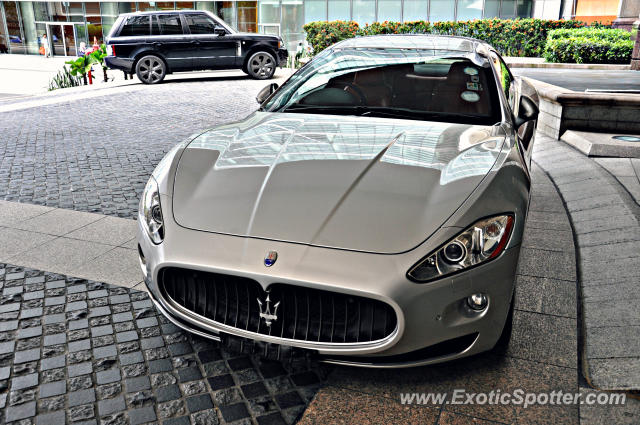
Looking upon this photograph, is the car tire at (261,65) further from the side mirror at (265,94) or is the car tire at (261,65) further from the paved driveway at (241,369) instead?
the paved driveway at (241,369)

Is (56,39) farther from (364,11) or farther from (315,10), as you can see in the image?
(364,11)

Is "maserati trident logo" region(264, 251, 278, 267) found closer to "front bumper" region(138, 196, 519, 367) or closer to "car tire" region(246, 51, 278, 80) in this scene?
"front bumper" region(138, 196, 519, 367)

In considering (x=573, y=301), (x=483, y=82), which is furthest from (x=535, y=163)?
(x=573, y=301)

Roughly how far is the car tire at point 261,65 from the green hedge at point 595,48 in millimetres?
9115

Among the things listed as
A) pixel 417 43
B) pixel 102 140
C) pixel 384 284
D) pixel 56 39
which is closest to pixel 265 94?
pixel 417 43

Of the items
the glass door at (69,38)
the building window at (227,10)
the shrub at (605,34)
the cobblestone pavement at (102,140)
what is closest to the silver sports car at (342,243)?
the cobblestone pavement at (102,140)

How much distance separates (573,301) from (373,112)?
5.82 ft

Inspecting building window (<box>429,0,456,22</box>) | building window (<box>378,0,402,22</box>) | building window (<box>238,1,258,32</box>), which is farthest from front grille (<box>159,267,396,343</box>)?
building window (<box>238,1,258,32</box>)

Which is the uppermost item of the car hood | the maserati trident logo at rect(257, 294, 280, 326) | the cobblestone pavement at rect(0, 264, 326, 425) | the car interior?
the car interior

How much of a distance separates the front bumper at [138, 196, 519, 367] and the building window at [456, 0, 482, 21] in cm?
3055

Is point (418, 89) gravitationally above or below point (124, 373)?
above

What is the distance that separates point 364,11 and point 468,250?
30.6 m

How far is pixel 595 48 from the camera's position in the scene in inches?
656

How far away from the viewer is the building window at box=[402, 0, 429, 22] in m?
30.3
